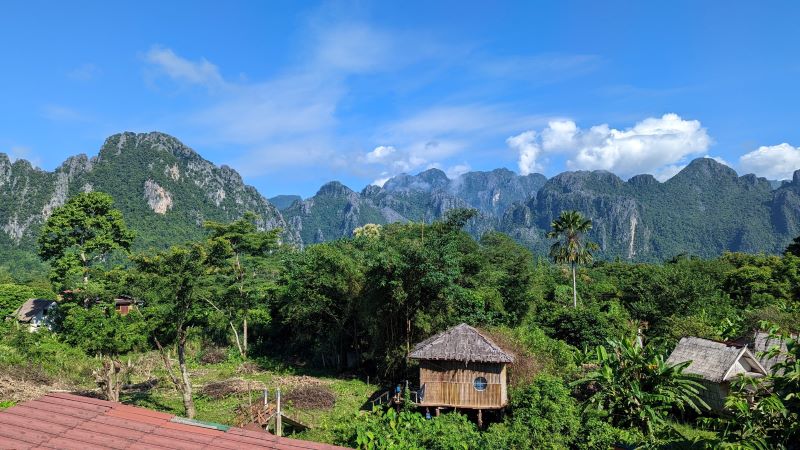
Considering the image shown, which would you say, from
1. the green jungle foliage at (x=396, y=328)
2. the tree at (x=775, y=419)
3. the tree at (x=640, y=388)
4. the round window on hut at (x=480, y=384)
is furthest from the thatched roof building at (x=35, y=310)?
the tree at (x=775, y=419)

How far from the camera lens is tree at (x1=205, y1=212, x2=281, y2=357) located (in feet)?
110

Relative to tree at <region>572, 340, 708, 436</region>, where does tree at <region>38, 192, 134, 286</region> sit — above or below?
above

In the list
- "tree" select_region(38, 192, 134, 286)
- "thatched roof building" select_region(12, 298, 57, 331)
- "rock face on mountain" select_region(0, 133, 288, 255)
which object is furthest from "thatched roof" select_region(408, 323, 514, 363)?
"rock face on mountain" select_region(0, 133, 288, 255)

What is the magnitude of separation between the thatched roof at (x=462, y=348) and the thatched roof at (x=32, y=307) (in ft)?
123

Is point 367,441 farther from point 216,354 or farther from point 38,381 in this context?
point 216,354

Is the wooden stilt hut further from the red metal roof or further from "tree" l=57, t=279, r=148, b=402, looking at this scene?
the red metal roof

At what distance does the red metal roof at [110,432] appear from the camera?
490 centimetres

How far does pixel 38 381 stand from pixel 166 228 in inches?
4399

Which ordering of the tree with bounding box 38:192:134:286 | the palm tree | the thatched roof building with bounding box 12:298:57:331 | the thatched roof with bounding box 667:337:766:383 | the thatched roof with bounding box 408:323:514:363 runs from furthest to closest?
the thatched roof building with bounding box 12:298:57:331, the palm tree, the tree with bounding box 38:192:134:286, the thatched roof with bounding box 667:337:766:383, the thatched roof with bounding box 408:323:514:363

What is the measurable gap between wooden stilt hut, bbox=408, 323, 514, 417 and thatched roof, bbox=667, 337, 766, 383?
25.8 feet

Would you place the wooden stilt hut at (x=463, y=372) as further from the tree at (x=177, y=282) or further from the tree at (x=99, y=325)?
the tree at (x=99, y=325)

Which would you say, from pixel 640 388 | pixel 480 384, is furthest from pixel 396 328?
pixel 640 388

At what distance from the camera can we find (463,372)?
19.8 meters

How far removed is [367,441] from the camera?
509 inches
